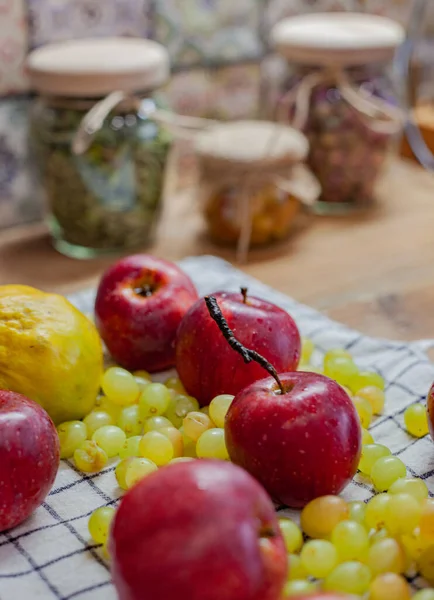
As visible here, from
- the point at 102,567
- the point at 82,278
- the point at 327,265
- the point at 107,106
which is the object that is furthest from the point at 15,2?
the point at 102,567

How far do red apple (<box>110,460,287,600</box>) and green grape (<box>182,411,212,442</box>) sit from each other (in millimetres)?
178

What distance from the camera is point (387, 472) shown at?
1.83 ft

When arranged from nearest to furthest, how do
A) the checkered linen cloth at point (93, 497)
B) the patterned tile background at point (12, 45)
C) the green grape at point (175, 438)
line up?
the checkered linen cloth at point (93, 497) → the green grape at point (175, 438) → the patterned tile background at point (12, 45)

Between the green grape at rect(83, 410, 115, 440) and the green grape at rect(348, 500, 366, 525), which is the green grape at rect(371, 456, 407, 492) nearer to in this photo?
the green grape at rect(348, 500, 366, 525)

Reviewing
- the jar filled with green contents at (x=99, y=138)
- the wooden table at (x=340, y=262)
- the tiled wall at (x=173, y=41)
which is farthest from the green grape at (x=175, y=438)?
the tiled wall at (x=173, y=41)

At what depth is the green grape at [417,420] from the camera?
2.04 feet

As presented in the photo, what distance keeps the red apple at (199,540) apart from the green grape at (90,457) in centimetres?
16

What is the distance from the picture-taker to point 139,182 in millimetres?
971

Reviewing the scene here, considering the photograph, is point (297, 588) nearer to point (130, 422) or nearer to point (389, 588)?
point (389, 588)

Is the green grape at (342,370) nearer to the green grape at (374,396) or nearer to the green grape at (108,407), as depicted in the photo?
the green grape at (374,396)

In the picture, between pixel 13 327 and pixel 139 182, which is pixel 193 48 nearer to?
pixel 139 182

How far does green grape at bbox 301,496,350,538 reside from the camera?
1.66 feet

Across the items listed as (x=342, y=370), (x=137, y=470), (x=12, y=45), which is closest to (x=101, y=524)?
(x=137, y=470)

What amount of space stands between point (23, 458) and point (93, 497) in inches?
3.0
